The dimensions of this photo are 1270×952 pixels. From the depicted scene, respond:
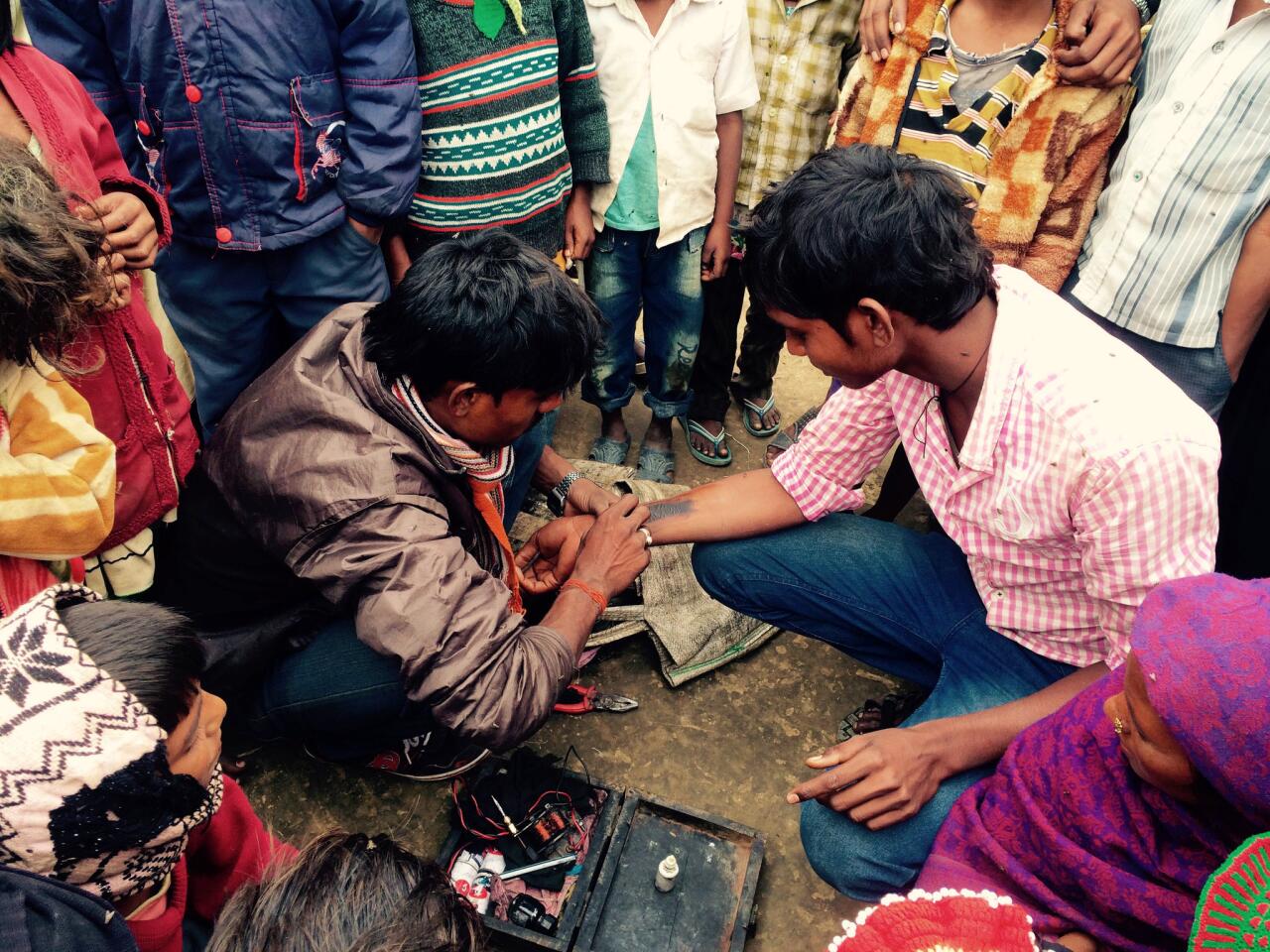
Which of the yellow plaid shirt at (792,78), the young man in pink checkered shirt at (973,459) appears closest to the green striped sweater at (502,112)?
the yellow plaid shirt at (792,78)

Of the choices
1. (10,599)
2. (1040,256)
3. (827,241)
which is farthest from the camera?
(1040,256)

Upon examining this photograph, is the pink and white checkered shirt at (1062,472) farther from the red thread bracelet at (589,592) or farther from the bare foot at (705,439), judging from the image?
the bare foot at (705,439)

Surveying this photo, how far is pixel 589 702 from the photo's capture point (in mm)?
2713

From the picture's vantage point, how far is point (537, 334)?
6.24 feet

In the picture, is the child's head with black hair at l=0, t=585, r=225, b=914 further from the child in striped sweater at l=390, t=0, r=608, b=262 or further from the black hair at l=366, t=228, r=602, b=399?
the child in striped sweater at l=390, t=0, r=608, b=262

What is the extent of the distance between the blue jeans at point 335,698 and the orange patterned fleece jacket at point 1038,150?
7.23ft

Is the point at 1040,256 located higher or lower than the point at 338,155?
lower

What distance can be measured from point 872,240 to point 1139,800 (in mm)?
1216

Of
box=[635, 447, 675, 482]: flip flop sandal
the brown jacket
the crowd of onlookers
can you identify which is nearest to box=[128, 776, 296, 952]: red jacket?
the crowd of onlookers

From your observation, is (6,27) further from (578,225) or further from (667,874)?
(667,874)

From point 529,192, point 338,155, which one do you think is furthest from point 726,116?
point 338,155

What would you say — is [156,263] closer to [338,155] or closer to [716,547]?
[338,155]

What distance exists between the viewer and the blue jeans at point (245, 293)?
269 cm

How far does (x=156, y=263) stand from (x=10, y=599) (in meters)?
1.44
